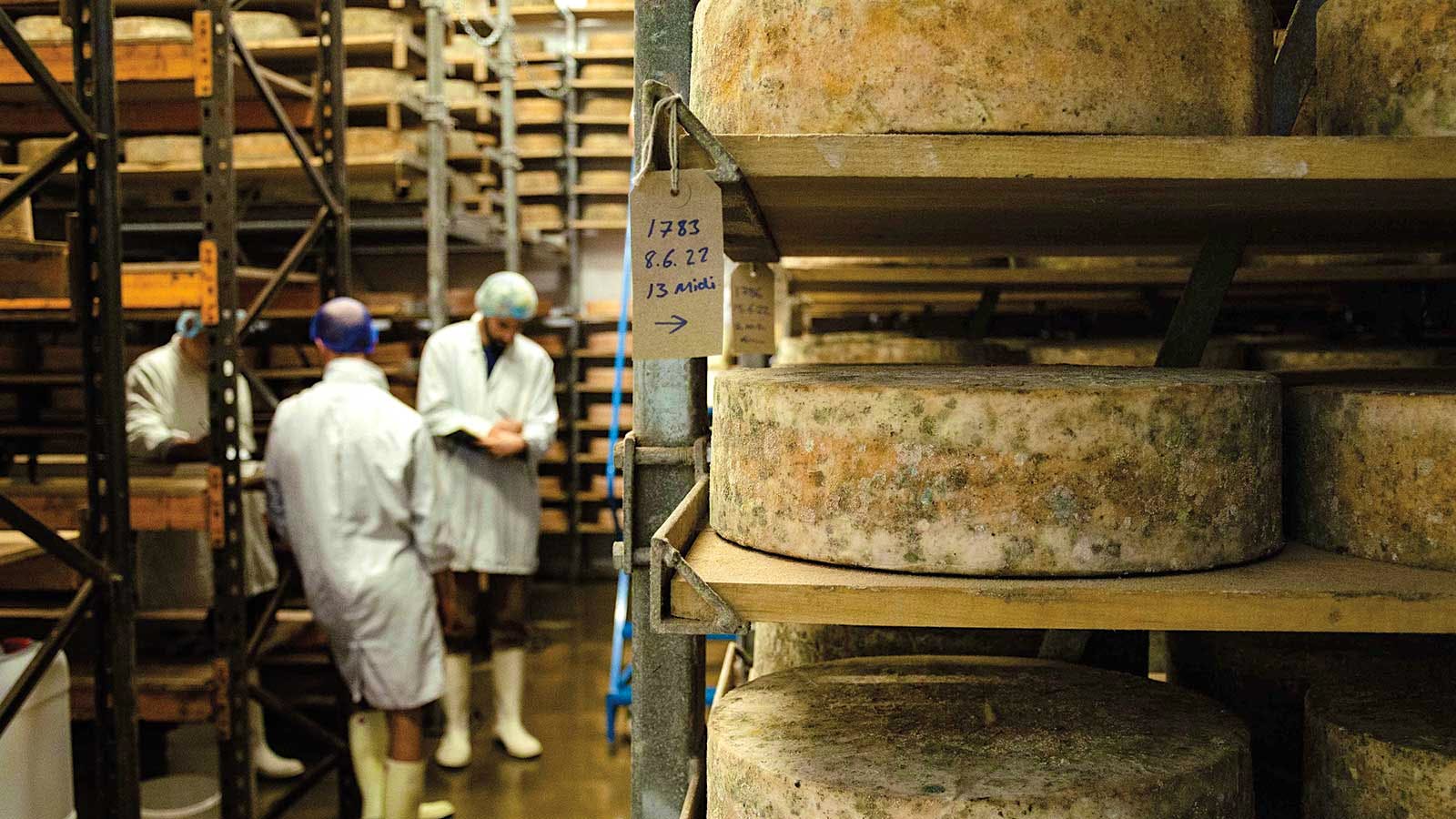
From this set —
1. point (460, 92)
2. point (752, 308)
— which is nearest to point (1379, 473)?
point (752, 308)

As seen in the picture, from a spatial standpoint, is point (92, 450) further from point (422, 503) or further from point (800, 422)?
point (800, 422)

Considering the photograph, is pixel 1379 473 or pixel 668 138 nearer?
pixel 668 138

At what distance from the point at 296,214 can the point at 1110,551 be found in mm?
5342

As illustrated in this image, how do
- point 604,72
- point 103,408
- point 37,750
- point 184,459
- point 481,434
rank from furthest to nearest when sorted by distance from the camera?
point 604,72 < point 481,434 < point 184,459 < point 103,408 < point 37,750

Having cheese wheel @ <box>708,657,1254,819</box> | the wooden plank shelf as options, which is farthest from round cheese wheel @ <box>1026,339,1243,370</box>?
cheese wheel @ <box>708,657,1254,819</box>

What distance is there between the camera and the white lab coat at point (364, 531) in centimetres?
362

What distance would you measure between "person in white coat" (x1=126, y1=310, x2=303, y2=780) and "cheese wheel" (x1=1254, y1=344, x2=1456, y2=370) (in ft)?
10.9

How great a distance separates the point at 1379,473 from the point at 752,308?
1146 mm

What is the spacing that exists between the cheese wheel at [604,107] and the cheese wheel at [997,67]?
23.4 ft

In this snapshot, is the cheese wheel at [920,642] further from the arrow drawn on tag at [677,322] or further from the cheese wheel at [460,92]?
the cheese wheel at [460,92]

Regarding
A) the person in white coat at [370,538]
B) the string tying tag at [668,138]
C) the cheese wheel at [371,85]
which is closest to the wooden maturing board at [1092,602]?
the string tying tag at [668,138]

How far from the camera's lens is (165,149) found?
511 centimetres

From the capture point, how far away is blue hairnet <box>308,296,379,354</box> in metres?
3.87

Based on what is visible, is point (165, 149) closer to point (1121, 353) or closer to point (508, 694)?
point (508, 694)
